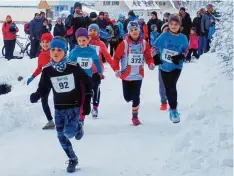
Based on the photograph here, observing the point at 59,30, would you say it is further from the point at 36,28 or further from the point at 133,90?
the point at 133,90

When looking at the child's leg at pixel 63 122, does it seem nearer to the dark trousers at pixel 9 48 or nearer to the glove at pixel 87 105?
the glove at pixel 87 105

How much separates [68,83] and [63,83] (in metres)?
0.06

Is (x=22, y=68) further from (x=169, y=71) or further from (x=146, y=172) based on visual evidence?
(x=146, y=172)

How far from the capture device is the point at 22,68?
15.3 metres

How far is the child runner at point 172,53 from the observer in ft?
24.5

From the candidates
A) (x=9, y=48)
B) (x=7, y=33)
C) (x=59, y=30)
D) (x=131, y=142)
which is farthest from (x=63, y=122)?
(x=9, y=48)

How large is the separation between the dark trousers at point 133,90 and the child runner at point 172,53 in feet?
1.56

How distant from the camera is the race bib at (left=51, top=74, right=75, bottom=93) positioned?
17.9 ft

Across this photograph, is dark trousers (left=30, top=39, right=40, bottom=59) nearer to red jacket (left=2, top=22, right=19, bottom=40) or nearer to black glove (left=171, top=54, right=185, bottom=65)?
red jacket (left=2, top=22, right=19, bottom=40)

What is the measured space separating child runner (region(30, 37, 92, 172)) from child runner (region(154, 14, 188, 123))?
2.36 meters

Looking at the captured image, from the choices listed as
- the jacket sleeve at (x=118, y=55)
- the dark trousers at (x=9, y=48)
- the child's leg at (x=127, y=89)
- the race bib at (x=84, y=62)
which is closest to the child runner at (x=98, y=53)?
the race bib at (x=84, y=62)

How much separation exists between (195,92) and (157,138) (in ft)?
13.2

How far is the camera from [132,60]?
25.2 ft

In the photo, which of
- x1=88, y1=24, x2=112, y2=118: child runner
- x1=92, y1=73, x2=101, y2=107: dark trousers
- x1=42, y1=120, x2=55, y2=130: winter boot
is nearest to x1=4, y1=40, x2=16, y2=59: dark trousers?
x1=88, y1=24, x2=112, y2=118: child runner
